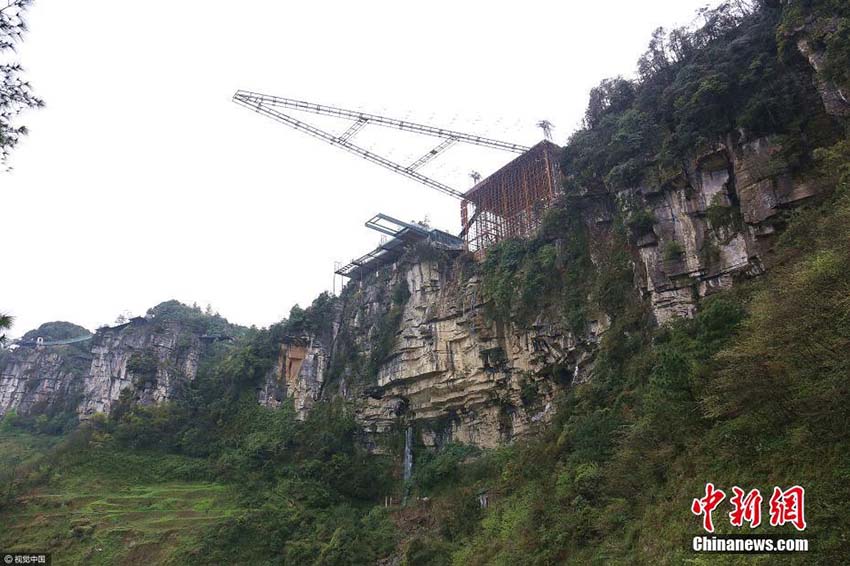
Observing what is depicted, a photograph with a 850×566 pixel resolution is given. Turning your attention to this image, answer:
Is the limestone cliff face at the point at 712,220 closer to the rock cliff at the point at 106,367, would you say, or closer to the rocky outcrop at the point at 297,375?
the rocky outcrop at the point at 297,375

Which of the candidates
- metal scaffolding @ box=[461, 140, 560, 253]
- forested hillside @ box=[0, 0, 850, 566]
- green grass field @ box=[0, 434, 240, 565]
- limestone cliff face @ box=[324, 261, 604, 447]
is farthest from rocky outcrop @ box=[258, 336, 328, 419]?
metal scaffolding @ box=[461, 140, 560, 253]

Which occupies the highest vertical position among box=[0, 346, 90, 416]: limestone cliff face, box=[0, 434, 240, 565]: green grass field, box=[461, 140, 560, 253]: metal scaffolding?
box=[461, 140, 560, 253]: metal scaffolding

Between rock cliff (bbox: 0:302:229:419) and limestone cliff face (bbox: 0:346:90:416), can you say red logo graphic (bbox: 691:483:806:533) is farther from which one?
limestone cliff face (bbox: 0:346:90:416)

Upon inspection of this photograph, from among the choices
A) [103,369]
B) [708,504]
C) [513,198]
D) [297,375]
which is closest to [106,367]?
[103,369]

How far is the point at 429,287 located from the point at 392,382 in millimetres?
5900

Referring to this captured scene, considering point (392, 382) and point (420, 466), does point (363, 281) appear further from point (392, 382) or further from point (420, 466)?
point (420, 466)

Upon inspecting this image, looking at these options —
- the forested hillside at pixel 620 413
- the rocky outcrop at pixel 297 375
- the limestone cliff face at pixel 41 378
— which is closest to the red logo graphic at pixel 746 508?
the forested hillside at pixel 620 413

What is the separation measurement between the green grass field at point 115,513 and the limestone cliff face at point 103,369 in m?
8.71

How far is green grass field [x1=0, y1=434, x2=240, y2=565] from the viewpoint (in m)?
23.4

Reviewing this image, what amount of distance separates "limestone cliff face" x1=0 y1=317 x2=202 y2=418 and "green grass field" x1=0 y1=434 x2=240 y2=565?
8.71 metres

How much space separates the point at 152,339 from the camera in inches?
1745

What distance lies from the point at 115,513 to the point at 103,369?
23.0 meters

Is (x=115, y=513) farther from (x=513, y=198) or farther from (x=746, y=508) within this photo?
(x=746, y=508)

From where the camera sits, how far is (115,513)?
1041 inches
